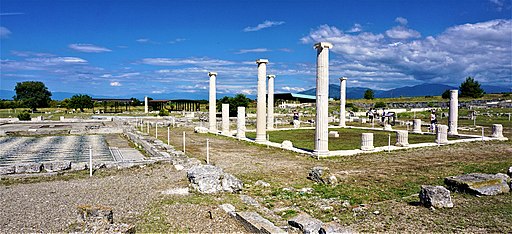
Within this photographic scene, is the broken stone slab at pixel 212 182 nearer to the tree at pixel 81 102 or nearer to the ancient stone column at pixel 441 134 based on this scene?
the ancient stone column at pixel 441 134

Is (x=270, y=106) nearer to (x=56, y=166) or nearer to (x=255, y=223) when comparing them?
(x=56, y=166)

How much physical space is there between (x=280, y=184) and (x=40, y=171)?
8108mm

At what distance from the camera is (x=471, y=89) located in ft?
274

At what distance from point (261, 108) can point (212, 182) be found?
13.0 meters

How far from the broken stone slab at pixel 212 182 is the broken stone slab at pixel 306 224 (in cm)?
308

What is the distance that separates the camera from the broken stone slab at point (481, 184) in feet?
29.9

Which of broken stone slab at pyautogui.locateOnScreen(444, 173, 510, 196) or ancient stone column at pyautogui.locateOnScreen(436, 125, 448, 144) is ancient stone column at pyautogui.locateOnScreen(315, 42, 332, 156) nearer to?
broken stone slab at pyautogui.locateOnScreen(444, 173, 510, 196)

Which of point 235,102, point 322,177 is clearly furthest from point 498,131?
point 235,102

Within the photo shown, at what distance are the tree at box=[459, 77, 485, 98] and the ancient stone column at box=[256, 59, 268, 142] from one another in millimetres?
76342

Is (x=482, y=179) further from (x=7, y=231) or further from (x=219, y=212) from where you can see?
(x=7, y=231)

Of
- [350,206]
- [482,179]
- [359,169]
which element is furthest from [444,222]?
[359,169]

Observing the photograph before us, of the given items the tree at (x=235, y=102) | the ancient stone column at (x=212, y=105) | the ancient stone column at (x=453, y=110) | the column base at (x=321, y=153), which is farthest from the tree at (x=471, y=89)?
the column base at (x=321, y=153)

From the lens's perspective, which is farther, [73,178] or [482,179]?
[73,178]

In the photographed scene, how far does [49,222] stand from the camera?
7250 millimetres
